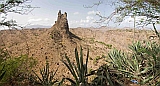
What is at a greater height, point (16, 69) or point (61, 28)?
point (61, 28)

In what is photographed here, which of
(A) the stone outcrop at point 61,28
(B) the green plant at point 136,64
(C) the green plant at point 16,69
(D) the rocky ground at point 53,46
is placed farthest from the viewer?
(A) the stone outcrop at point 61,28

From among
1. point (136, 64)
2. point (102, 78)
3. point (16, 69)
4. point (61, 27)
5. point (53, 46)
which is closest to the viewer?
point (102, 78)

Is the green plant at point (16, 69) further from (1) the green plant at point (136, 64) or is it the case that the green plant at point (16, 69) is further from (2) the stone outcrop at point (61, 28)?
(2) the stone outcrop at point (61, 28)

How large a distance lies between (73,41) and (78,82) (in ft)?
42.2

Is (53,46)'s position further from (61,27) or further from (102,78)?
(102,78)

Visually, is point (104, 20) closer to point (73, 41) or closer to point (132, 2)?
point (132, 2)

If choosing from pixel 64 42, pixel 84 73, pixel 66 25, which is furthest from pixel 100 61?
pixel 84 73

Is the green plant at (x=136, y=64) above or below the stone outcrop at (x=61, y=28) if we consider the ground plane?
below

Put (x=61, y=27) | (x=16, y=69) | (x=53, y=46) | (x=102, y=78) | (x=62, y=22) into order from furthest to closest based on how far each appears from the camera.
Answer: (x=61, y=27), (x=62, y=22), (x=53, y=46), (x=16, y=69), (x=102, y=78)

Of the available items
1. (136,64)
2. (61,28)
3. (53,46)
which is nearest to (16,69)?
(136,64)

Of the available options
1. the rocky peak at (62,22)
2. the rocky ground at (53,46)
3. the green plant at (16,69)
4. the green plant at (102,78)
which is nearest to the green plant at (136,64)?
the green plant at (102,78)

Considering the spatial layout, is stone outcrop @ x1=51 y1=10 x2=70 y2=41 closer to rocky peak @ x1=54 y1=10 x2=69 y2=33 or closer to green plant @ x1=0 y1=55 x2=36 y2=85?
rocky peak @ x1=54 y1=10 x2=69 y2=33

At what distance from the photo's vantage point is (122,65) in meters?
6.37

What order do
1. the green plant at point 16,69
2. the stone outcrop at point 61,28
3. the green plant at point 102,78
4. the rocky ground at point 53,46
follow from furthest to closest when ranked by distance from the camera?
1. the stone outcrop at point 61,28
2. the rocky ground at point 53,46
3. the green plant at point 16,69
4. the green plant at point 102,78
